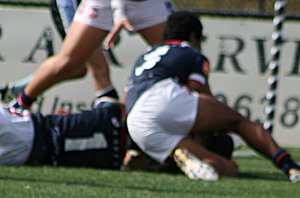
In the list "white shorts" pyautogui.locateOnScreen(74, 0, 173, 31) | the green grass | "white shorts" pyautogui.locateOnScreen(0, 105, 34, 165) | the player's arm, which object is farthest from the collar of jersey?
"white shorts" pyautogui.locateOnScreen(0, 105, 34, 165)

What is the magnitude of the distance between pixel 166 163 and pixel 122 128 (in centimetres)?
36

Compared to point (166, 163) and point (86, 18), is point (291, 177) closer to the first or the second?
point (166, 163)

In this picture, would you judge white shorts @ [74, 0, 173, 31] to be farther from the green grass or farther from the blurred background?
the blurred background

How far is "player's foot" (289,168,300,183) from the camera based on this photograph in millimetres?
6812

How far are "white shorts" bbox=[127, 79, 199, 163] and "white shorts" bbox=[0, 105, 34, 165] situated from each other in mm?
637

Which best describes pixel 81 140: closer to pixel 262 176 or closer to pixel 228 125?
pixel 228 125

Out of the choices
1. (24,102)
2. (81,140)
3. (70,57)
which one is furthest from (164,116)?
(24,102)

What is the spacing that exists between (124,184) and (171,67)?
87 centimetres

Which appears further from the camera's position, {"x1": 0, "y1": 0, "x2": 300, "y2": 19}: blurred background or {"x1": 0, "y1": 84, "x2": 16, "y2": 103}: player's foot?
{"x1": 0, "y1": 0, "x2": 300, "y2": 19}: blurred background

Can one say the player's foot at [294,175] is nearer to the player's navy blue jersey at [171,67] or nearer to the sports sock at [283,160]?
the sports sock at [283,160]

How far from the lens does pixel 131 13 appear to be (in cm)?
767

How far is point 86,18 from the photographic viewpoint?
740 cm

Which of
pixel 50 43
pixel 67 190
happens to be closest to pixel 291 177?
pixel 67 190

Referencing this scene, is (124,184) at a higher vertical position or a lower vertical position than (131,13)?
lower
